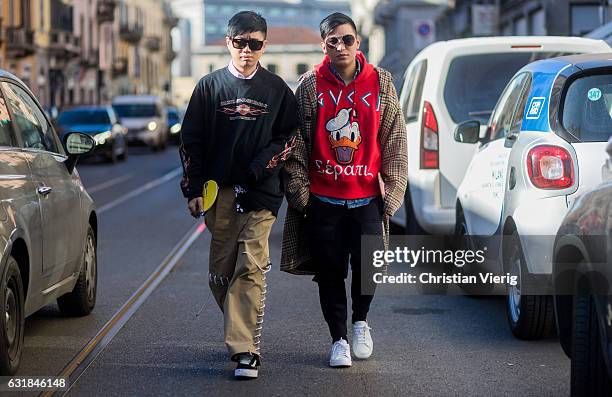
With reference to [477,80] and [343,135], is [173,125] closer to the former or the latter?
[477,80]

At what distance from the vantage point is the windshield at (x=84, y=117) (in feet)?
115

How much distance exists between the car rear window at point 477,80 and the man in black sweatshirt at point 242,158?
4345 millimetres

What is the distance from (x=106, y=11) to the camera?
7162 centimetres

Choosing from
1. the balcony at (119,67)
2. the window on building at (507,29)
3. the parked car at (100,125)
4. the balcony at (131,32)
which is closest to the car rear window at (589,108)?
the parked car at (100,125)

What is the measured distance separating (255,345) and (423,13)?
66.0 meters

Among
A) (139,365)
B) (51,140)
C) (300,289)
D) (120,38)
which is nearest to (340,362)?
(139,365)

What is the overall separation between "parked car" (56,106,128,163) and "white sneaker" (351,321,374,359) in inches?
1076

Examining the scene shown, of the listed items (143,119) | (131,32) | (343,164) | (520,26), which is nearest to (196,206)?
(343,164)

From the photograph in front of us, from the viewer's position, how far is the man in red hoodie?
20.9ft

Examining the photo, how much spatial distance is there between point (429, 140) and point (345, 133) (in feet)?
13.4

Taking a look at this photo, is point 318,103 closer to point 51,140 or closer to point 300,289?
point 51,140

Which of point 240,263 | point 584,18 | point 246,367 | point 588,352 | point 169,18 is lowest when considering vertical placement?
point 246,367

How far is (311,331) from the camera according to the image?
24.9 feet

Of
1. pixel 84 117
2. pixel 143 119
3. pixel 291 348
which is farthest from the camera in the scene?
pixel 143 119
